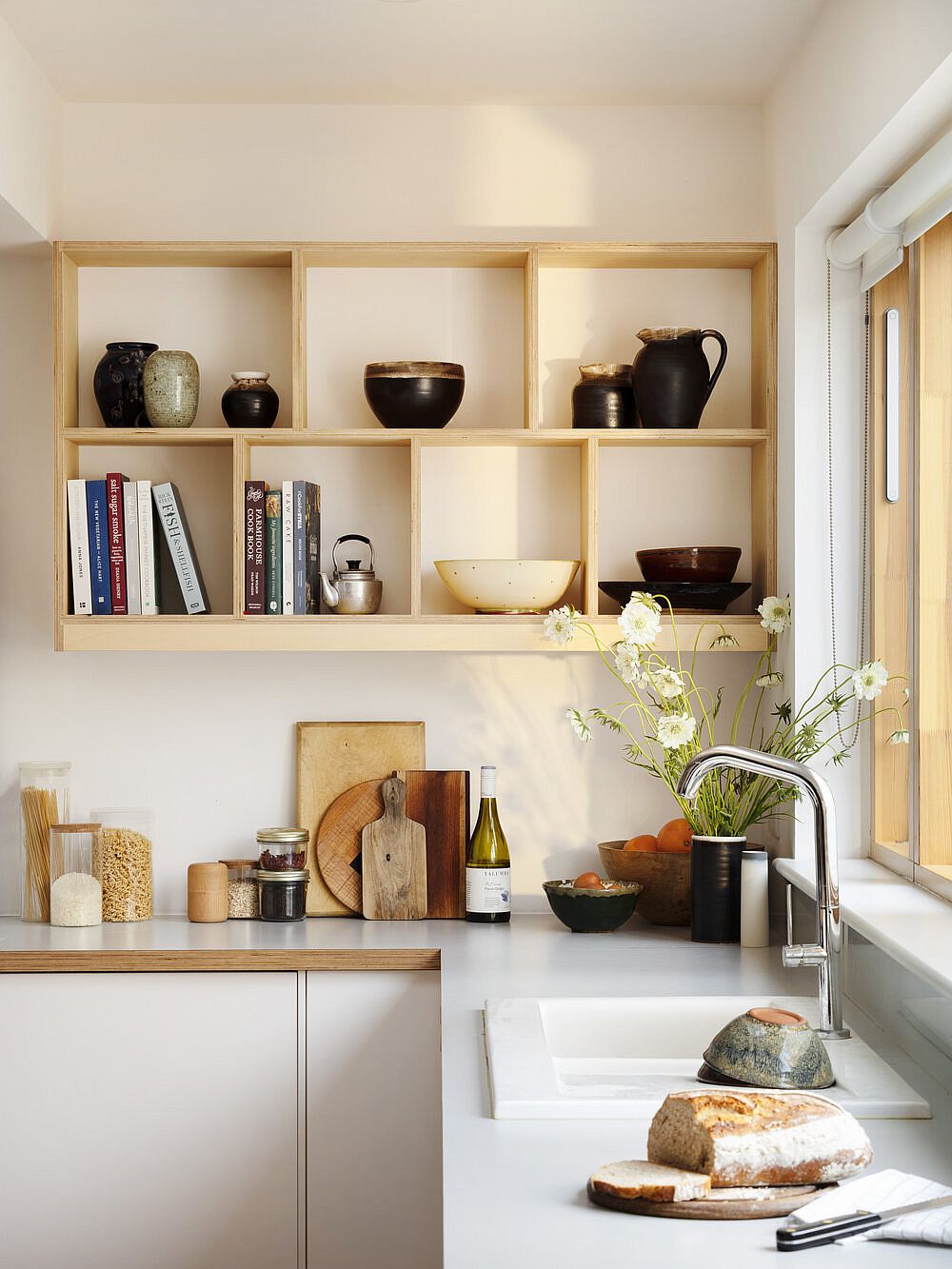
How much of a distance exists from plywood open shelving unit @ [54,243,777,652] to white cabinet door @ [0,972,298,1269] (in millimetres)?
686

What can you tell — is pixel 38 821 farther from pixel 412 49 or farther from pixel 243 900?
pixel 412 49

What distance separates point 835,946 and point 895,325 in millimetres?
1245

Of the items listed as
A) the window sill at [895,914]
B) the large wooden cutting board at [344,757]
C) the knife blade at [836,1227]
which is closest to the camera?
the knife blade at [836,1227]

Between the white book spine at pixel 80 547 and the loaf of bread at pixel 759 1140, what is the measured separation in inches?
68.7

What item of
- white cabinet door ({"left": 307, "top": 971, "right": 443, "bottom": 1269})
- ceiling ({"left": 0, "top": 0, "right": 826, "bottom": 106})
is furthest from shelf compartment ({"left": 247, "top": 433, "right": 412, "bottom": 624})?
white cabinet door ({"left": 307, "top": 971, "right": 443, "bottom": 1269})

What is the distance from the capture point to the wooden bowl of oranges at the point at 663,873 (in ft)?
8.45

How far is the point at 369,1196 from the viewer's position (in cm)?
231

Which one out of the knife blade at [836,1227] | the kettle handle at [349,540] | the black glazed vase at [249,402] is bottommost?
the knife blade at [836,1227]

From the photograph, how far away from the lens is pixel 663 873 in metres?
2.58

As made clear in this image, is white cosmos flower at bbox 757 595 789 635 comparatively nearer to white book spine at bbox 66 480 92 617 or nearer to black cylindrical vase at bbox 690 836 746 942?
black cylindrical vase at bbox 690 836 746 942

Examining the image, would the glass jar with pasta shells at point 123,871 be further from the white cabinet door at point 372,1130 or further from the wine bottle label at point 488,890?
the wine bottle label at point 488,890

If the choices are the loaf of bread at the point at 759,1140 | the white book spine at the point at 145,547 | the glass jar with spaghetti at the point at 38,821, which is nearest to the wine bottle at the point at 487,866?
the white book spine at the point at 145,547

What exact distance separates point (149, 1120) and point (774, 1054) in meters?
1.32

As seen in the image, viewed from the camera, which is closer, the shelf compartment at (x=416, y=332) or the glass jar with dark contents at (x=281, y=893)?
the glass jar with dark contents at (x=281, y=893)
